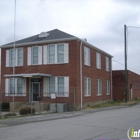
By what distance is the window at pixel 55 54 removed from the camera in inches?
1000

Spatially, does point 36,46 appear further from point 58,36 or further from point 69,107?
point 69,107

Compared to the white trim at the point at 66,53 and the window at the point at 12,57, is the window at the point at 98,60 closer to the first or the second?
the white trim at the point at 66,53

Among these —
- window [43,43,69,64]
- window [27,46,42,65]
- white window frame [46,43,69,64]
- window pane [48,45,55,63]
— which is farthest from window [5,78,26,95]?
window pane [48,45,55,63]

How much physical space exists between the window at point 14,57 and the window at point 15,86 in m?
1.75

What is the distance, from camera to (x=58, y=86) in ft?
84.0

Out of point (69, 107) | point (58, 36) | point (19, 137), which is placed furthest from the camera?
point (58, 36)

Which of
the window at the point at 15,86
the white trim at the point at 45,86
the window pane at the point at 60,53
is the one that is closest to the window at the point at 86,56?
the window pane at the point at 60,53

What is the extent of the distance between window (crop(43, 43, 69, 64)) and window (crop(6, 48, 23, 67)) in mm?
3216

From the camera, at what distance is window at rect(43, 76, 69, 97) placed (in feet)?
82.3

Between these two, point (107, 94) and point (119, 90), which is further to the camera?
point (119, 90)

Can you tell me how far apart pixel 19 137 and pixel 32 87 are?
57.0 feet

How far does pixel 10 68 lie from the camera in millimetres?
28562

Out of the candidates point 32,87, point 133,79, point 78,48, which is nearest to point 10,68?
point 32,87

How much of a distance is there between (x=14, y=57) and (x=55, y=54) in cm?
530
